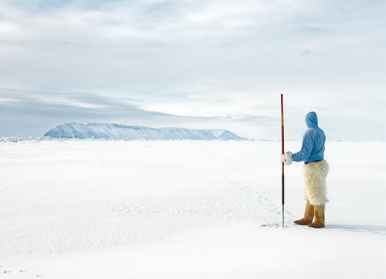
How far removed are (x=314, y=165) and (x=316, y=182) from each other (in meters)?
0.30

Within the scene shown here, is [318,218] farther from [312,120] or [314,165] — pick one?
[312,120]

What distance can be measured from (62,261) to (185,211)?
3667 millimetres

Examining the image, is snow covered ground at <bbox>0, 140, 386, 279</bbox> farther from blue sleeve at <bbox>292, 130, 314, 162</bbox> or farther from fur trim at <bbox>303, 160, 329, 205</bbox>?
blue sleeve at <bbox>292, 130, 314, 162</bbox>

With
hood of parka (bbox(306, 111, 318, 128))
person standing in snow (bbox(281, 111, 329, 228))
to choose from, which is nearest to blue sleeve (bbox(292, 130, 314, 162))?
person standing in snow (bbox(281, 111, 329, 228))

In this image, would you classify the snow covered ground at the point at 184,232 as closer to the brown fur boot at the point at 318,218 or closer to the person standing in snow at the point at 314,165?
the brown fur boot at the point at 318,218

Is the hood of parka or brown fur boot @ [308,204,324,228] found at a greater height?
the hood of parka

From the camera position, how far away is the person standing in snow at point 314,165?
6836mm

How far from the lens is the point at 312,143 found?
6844mm

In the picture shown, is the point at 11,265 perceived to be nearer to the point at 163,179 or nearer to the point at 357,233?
the point at 357,233

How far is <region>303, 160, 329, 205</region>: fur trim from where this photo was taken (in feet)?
22.5

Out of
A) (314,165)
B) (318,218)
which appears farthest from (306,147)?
(318,218)

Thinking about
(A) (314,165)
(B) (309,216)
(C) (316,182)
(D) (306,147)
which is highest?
(D) (306,147)

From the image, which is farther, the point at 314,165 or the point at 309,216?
the point at 309,216

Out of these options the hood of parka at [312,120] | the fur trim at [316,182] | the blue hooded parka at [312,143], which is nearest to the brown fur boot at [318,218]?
the fur trim at [316,182]
